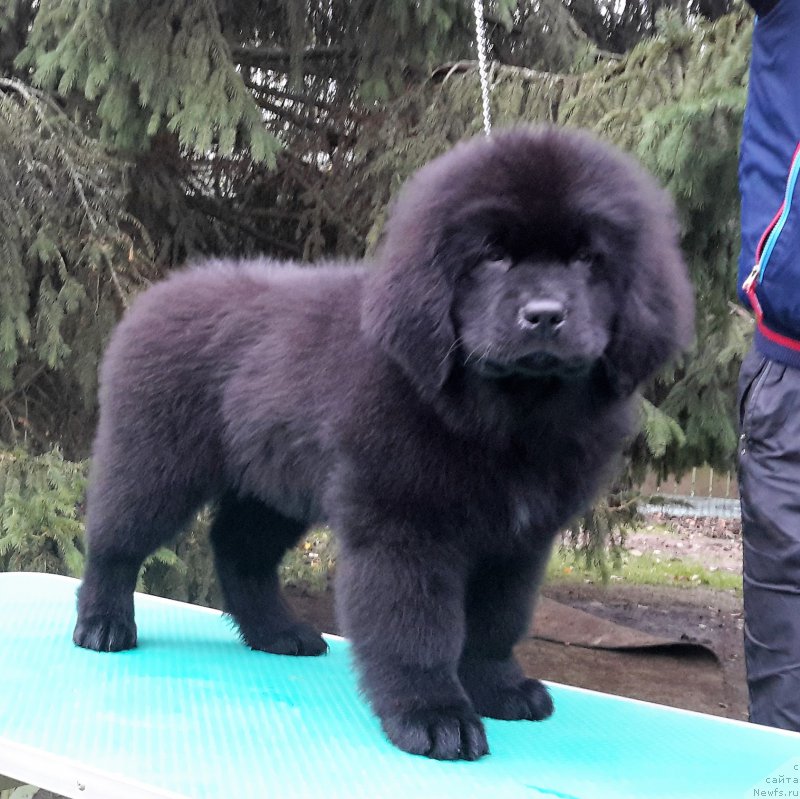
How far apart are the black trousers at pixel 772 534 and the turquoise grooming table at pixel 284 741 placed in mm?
135

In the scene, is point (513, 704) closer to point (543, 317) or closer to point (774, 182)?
point (543, 317)

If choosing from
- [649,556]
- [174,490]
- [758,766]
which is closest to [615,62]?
[174,490]

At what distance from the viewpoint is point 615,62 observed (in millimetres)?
4340

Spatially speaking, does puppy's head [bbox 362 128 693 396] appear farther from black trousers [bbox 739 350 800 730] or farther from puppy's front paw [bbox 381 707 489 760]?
puppy's front paw [bbox 381 707 489 760]

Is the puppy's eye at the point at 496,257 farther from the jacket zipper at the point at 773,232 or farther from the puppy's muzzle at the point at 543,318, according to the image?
the jacket zipper at the point at 773,232

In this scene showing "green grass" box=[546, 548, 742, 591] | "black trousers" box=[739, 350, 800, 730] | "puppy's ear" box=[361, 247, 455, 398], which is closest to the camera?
"puppy's ear" box=[361, 247, 455, 398]

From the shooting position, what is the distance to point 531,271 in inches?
81.7

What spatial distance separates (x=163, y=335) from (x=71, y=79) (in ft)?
6.89

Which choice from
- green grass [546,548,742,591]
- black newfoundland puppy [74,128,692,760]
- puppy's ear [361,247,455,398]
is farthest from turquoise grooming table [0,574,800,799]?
green grass [546,548,742,591]

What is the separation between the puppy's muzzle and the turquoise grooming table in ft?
3.23

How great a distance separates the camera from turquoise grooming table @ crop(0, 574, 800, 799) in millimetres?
2078

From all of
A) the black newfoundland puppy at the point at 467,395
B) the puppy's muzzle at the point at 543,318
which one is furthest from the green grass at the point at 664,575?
the puppy's muzzle at the point at 543,318

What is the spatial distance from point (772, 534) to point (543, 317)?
0.97 meters

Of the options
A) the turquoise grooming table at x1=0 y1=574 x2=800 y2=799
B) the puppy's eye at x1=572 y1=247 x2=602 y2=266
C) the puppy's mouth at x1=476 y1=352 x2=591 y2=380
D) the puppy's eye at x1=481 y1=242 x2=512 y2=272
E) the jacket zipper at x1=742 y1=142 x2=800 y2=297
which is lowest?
the turquoise grooming table at x1=0 y1=574 x2=800 y2=799
